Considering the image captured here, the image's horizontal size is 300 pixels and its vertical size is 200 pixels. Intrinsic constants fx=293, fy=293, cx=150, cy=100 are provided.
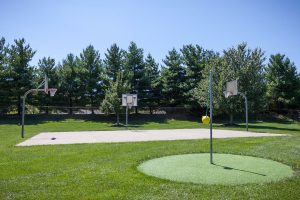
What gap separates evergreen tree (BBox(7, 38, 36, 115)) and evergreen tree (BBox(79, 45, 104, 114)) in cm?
615

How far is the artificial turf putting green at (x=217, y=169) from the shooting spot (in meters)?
6.62

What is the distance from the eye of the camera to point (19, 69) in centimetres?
3372

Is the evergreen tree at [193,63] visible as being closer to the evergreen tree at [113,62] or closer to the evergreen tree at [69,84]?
the evergreen tree at [113,62]

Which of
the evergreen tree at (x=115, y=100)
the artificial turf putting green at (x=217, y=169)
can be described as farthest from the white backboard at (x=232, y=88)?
the evergreen tree at (x=115, y=100)

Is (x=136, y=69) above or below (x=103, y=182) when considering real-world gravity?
above

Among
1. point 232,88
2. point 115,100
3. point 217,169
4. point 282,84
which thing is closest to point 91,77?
point 115,100

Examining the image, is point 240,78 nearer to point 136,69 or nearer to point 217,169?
point 136,69

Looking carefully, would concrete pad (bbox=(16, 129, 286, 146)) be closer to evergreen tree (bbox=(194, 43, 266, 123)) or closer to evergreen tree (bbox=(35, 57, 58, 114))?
evergreen tree (bbox=(194, 43, 266, 123))

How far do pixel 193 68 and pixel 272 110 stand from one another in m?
13.5

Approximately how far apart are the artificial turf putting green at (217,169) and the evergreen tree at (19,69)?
93.8 feet

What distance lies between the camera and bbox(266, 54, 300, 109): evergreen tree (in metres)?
40.4

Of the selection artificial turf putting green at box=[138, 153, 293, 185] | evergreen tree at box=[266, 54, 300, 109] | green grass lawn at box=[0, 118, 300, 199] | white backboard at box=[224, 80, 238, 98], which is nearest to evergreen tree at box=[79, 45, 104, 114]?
white backboard at box=[224, 80, 238, 98]

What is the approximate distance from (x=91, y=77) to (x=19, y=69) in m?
8.38

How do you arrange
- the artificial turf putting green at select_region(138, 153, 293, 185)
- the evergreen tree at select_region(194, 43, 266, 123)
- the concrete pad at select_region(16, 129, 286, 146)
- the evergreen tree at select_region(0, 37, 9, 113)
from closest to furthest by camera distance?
1. the artificial turf putting green at select_region(138, 153, 293, 185)
2. the concrete pad at select_region(16, 129, 286, 146)
3. the evergreen tree at select_region(194, 43, 266, 123)
4. the evergreen tree at select_region(0, 37, 9, 113)
